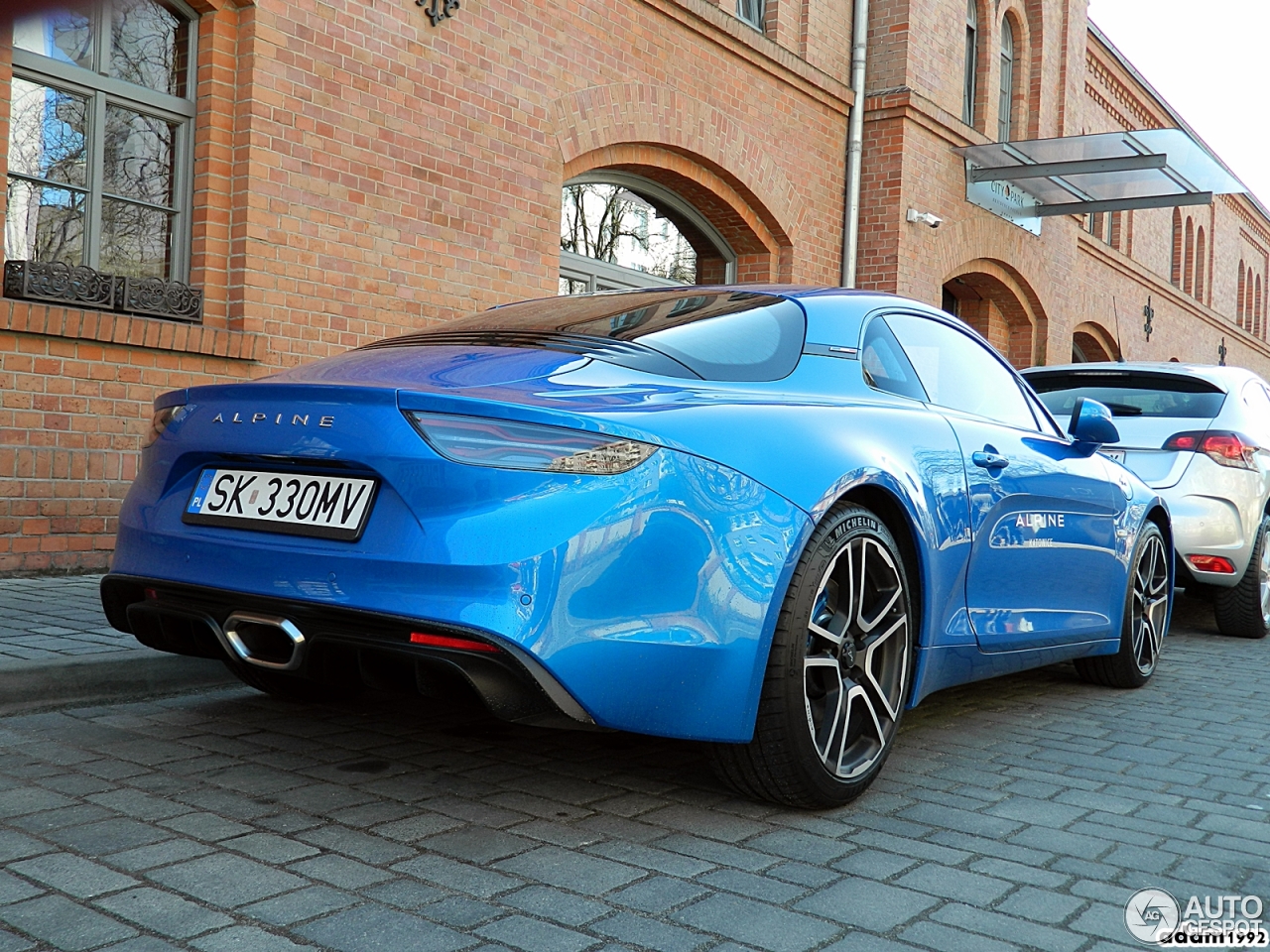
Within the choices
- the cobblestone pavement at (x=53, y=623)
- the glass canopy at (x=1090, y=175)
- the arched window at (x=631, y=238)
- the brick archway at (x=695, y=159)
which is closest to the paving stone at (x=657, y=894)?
the cobblestone pavement at (x=53, y=623)

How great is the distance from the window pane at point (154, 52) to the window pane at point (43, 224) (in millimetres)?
800

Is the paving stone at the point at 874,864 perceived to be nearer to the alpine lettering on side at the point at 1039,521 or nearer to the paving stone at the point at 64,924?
the paving stone at the point at 64,924

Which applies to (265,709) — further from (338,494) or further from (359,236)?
(359,236)

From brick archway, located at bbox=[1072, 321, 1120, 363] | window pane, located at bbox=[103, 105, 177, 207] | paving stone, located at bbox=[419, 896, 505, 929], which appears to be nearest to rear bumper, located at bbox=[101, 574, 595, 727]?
paving stone, located at bbox=[419, 896, 505, 929]

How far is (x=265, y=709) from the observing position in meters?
4.01

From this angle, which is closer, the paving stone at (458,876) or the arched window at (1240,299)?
the paving stone at (458,876)

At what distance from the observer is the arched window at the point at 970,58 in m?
15.6

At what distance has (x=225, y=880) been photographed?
7.99ft

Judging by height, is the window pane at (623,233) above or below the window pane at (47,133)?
above

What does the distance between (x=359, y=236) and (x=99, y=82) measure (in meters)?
1.69

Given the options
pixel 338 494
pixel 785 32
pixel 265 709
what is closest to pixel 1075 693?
pixel 265 709

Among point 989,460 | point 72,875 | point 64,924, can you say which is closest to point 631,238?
point 989,460

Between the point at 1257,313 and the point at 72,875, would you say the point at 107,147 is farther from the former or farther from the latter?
the point at 1257,313

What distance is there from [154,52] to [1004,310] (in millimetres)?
13088
